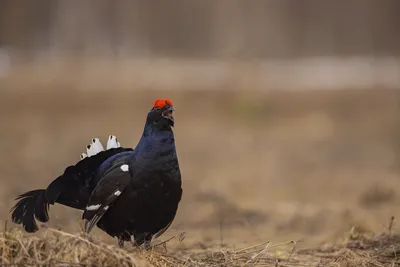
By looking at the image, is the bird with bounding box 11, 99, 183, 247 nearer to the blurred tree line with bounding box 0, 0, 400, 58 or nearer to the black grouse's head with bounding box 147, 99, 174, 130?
the black grouse's head with bounding box 147, 99, 174, 130

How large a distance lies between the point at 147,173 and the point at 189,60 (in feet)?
51.1

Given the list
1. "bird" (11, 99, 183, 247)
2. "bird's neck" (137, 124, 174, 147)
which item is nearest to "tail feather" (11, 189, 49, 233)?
"bird" (11, 99, 183, 247)

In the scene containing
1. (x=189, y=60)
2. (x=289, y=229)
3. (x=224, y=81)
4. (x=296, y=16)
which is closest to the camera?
(x=289, y=229)

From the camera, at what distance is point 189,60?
19.5 metres

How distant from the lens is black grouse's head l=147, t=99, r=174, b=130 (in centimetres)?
411

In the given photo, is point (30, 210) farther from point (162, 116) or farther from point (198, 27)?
point (198, 27)

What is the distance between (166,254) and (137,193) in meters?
0.53

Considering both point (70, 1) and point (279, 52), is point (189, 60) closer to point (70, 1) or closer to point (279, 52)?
point (279, 52)

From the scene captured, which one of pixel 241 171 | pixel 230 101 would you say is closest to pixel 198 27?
pixel 230 101

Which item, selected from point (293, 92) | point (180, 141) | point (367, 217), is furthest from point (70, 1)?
point (367, 217)

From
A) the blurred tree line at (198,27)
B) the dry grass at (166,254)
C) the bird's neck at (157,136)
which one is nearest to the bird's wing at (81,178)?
the bird's neck at (157,136)

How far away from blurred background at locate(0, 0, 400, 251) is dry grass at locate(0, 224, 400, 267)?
0.70 meters

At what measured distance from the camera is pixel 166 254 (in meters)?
3.60

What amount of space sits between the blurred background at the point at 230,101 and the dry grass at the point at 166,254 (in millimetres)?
703
